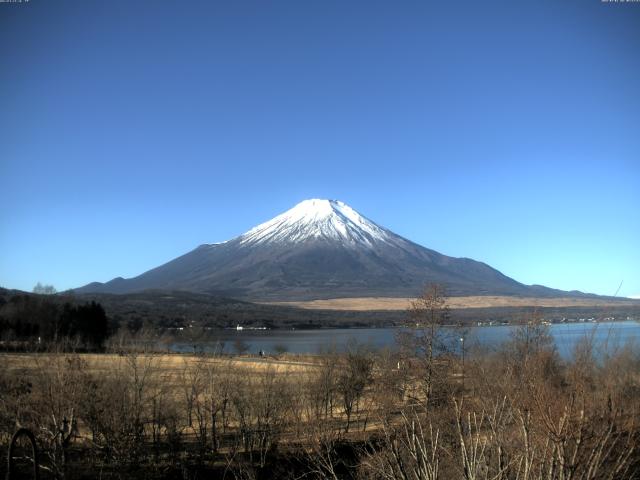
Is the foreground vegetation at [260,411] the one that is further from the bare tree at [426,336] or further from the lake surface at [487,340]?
the lake surface at [487,340]

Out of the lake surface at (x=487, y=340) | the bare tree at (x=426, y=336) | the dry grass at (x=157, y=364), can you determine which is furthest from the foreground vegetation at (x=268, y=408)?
the lake surface at (x=487, y=340)

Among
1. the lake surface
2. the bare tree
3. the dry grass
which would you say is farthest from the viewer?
the dry grass

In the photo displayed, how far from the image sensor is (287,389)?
27.9m

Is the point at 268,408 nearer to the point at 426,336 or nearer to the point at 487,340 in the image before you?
the point at 426,336

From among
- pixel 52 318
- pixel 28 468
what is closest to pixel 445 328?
pixel 28 468

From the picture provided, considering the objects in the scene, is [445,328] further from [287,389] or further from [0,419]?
[0,419]

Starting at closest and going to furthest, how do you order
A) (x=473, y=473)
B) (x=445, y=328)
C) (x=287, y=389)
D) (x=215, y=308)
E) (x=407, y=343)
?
(x=473, y=473) → (x=407, y=343) → (x=445, y=328) → (x=287, y=389) → (x=215, y=308)

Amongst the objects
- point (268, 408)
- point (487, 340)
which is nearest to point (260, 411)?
point (268, 408)

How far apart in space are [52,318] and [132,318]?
56.0 metres

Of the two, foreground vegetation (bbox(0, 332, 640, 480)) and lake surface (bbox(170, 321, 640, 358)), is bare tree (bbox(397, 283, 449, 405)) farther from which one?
lake surface (bbox(170, 321, 640, 358))

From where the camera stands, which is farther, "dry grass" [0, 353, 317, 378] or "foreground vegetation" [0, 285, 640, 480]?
"dry grass" [0, 353, 317, 378]

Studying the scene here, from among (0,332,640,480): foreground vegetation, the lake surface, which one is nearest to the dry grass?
(0,332,640,480): foreground vegetation

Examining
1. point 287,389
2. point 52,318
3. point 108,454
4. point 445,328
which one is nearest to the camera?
point 108,454

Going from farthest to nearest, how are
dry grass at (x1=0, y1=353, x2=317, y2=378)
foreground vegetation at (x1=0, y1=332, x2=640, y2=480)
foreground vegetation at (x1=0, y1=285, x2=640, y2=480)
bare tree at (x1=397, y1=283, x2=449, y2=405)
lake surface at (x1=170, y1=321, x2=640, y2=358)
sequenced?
1. dry grass at (x1=0, y1=353, x2=317, y2=378)
2. bare tree at (x1=397, y1=283, x2=449, y2=405)
3. lake surface at (x1=170, y1=321, x2=640, y2=358)
4. foreground vegetation at (x1=0, y1=285, x2=640, y2=480)
5. foreground vegetation at (x1=0, y1=332, x2=640, y2=480)
